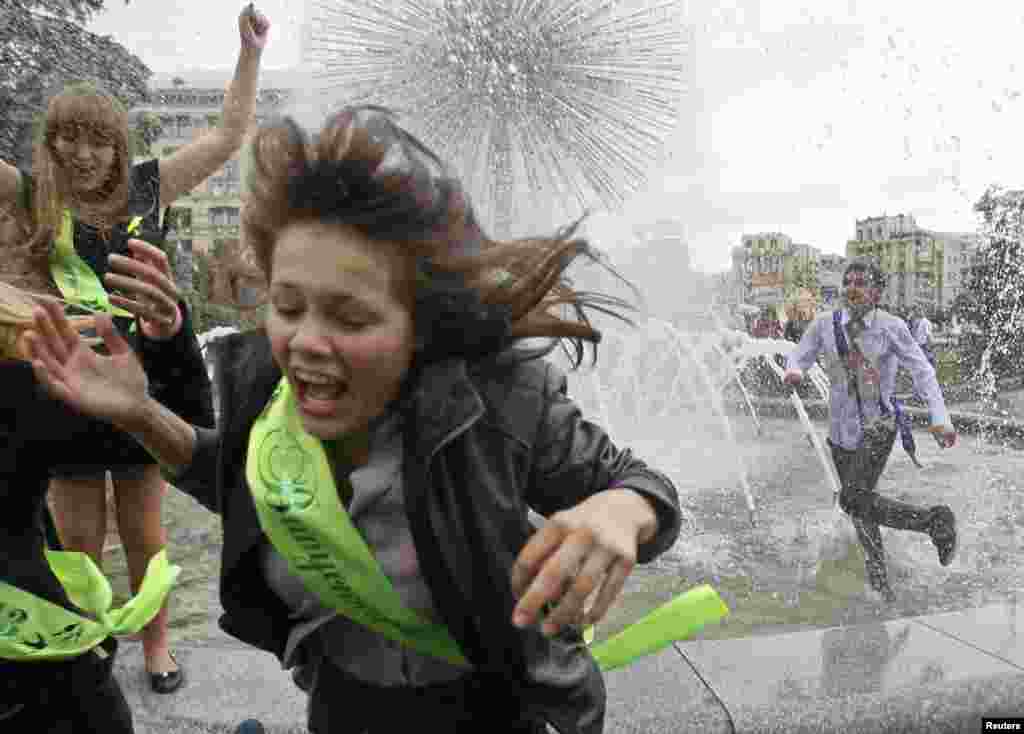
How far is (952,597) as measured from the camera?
13.8ft

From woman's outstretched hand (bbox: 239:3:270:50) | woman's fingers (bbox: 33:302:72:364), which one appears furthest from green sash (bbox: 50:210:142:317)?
woman's fingers (bbox: 33:302:72:364)

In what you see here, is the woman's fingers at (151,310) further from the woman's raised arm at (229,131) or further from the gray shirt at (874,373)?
the gray shirt at (874,373)

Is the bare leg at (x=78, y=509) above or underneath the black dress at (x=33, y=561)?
underneath

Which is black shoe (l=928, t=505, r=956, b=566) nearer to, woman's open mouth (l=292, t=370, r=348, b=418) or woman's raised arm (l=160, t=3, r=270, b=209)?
woman's raised arm (l=160, t=3, r=270, b=209)

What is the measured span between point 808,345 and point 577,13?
8.93ft

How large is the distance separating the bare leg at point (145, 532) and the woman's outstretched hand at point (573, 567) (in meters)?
1.91

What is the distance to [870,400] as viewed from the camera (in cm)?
403

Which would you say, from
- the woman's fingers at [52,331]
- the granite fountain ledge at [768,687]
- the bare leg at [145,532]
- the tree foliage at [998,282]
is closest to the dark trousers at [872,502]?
the granite fountain ledge at [768,687]

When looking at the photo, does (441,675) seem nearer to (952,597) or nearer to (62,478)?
(62,478)

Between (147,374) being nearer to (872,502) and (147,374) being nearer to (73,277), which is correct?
(73,277)

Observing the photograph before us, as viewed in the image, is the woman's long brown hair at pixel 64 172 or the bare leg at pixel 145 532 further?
the bare leg at pixel 145 532

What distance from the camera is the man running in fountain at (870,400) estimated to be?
4012 millimetres

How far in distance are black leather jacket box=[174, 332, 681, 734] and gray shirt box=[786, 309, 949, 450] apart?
9.83 ft

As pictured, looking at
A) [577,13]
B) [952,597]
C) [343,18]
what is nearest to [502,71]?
[577,13]
